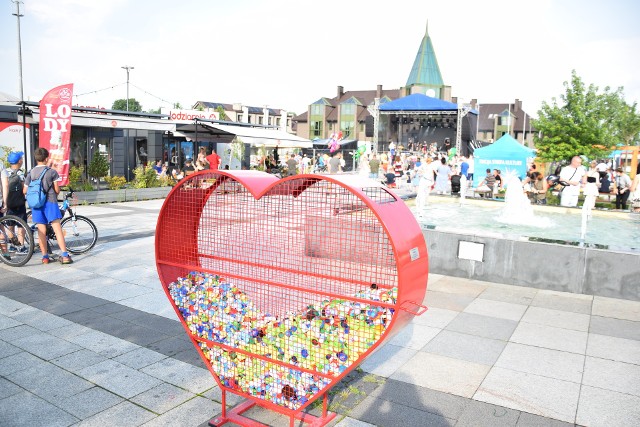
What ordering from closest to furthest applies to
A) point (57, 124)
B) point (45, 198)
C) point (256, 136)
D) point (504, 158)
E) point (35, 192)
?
point (35, 192) < point (45, 198) < point (57, 124) < point (504, 158) < point (256, 136)

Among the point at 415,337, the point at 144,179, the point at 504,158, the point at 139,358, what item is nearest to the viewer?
the point at 139,358

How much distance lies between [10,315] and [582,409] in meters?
5.92

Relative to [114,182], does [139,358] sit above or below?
below

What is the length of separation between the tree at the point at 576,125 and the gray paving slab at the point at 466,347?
26.5 m

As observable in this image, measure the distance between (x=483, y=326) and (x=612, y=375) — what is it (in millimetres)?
1512

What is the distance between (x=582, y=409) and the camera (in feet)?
12.7

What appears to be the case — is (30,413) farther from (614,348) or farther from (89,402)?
(614,348)

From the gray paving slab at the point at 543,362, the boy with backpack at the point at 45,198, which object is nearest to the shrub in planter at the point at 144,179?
the boy with backpack at the point at 45,198

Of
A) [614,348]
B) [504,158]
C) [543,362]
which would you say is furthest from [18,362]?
[504,158]

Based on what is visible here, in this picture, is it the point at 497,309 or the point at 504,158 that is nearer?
the point at 497,309

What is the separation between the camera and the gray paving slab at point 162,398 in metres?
3.79

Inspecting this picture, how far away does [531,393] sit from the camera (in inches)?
162

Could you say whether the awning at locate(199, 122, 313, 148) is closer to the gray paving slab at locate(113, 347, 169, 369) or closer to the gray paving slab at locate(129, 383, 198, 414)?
the gray paving slab at locate(113, 347, 169, 369)

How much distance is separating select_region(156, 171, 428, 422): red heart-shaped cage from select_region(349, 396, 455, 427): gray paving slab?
75 centimetres
